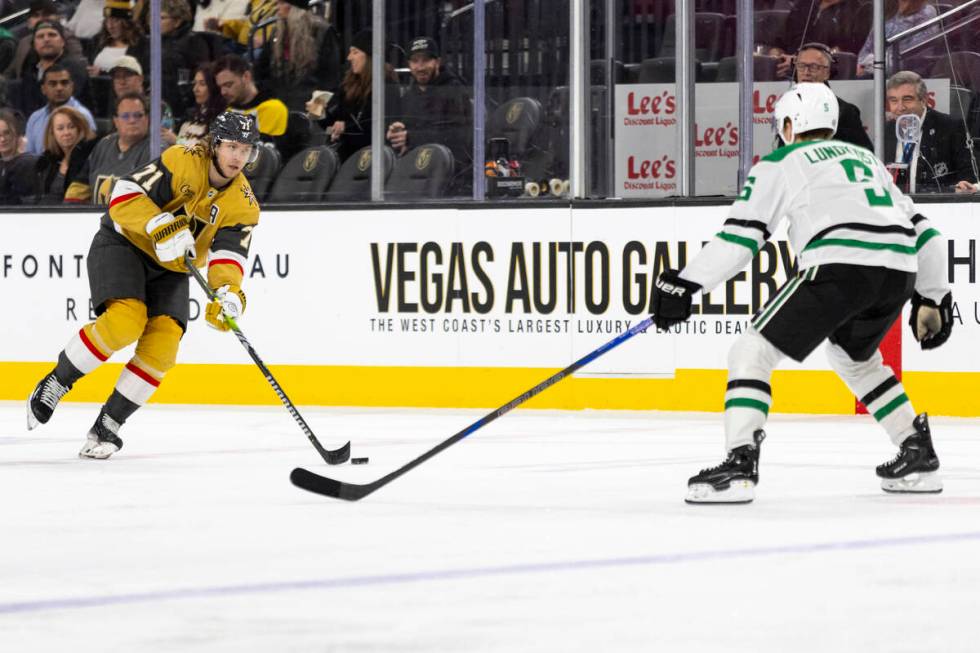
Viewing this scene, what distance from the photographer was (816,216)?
4520 millimetres

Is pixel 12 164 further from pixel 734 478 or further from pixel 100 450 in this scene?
pixel 734 478

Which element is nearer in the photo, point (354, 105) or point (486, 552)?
point (486, 552)

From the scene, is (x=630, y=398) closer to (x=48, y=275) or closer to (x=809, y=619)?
(x=48, y=275)

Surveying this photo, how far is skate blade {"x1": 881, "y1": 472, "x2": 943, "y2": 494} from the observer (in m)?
4.73

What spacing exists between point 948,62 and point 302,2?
9.55 ft

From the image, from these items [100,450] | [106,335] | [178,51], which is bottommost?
[100,450]

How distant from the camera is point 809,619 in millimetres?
2932

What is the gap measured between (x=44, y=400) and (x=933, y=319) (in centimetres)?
284

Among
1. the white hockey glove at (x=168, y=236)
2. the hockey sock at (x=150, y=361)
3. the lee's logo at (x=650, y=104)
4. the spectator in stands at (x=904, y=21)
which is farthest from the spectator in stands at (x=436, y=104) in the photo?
the white hockey glove at (x=168, y=236)

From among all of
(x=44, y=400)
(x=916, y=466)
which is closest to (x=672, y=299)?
(x=916, y=466)

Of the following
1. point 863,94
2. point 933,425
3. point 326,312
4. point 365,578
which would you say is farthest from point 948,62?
point 365,578

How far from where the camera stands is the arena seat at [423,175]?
8039 millimetres

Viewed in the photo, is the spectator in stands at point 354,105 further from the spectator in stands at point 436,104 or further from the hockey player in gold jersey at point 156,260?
the hockey player in gold jersey at point 156,260

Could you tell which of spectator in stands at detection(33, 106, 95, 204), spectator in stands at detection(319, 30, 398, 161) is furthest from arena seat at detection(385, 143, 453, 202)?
spectator in stands at detection(33, 106, 95, 204)
